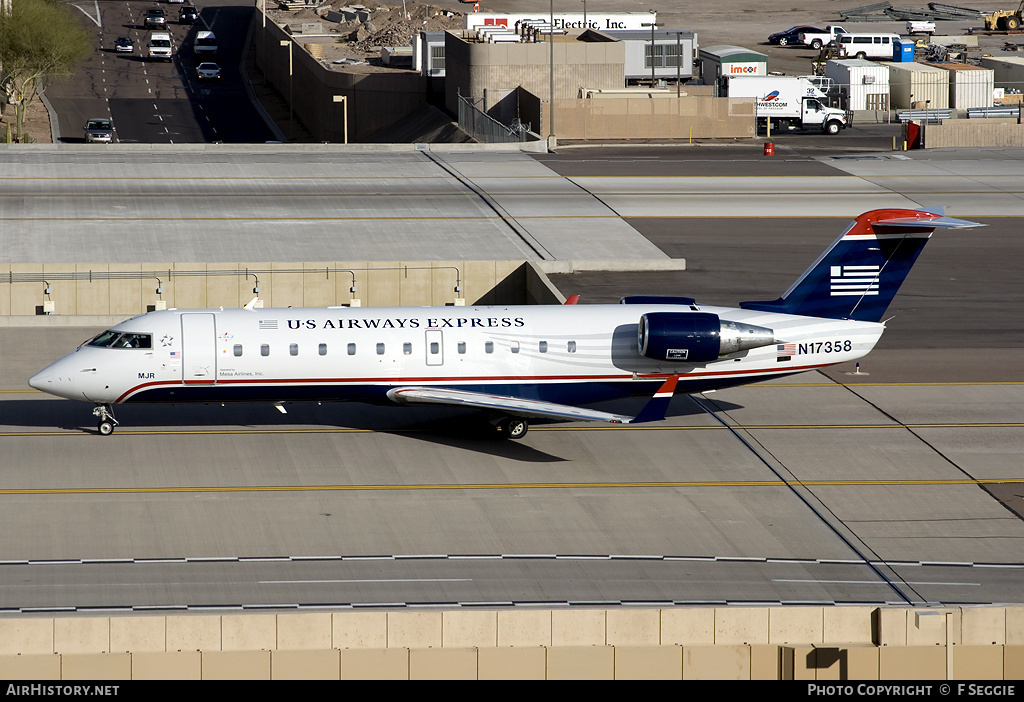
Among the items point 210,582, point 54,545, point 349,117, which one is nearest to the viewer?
point 210,582

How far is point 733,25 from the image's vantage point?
145750mm

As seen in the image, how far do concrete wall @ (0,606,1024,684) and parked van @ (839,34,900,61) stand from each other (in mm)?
103778

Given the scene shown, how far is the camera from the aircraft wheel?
33406 mm

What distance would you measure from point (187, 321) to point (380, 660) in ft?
42.3

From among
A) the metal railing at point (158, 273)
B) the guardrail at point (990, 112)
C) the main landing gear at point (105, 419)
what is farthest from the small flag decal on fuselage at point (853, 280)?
the guardrail at point (990, 112)

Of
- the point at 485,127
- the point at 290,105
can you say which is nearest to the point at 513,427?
the point at 485,127

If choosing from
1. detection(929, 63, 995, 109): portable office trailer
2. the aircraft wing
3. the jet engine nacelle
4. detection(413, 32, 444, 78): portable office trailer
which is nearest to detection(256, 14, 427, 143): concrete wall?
detection(413, 32, 444, 78): portable office trailer

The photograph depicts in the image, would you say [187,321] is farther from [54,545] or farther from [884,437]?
[884,437]

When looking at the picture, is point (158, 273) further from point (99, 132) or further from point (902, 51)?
point (902, 51)

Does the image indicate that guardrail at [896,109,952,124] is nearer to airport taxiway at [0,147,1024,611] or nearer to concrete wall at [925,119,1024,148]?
concrete wall at [925,119,1024,148]

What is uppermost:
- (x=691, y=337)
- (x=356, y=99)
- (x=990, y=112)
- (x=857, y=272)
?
(x=356, y=99)

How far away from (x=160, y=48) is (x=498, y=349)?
353 feet

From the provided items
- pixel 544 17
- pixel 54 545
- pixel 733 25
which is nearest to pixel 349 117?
pixel 544 17

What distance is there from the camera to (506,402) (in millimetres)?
32344
